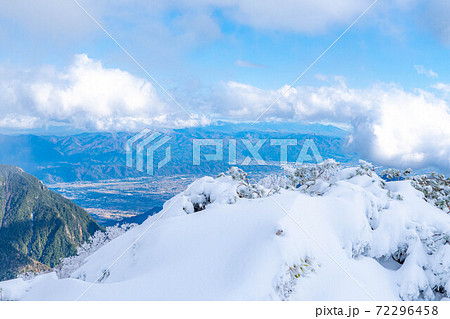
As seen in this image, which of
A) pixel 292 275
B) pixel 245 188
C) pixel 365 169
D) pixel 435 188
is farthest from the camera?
pixel 365 169

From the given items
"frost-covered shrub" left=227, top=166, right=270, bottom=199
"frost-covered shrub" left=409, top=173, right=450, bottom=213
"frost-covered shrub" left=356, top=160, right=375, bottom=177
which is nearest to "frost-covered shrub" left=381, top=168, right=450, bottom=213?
"frost-covered shrub" left=409, top=173, right=450, bottom=213

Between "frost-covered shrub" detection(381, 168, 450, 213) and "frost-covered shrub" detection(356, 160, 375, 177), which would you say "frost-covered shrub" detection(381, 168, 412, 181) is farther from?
"frost-covered shrub" detection(356, 160, 375, 177)

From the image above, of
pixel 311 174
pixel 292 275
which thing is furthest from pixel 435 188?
pixel 292 275

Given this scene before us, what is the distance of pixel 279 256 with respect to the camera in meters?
5.50

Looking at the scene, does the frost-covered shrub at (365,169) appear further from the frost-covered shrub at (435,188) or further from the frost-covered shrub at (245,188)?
the frost-covered shrub at (245,188)

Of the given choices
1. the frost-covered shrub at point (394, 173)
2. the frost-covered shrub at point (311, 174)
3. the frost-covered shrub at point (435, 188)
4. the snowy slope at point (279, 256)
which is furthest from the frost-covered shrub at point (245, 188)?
the frost-covered shrub at point (394, 173)

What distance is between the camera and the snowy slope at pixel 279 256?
5250mm

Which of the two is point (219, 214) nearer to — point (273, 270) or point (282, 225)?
point (282, 225)

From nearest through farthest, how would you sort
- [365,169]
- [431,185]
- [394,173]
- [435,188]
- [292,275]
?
1. [292,275]
2. [435,188]
3. [431,185]
4. [365,169]
5. [394,173]

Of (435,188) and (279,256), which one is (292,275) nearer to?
(279,256)

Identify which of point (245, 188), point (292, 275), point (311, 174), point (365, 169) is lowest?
point (292, 275)

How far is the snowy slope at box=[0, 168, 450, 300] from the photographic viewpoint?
17.2 ft

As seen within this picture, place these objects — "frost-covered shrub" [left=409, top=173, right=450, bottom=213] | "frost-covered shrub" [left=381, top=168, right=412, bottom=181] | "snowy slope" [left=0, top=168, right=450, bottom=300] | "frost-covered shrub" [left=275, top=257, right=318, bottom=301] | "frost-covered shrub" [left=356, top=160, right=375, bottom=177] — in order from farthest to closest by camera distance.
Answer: "frost-covered shrub" [left=381, top=168, right=412, bottom=181]
"frost-covered shrub" [left=356, top=160, right=375, bottom=177]
"frost-covered shrub" [left=409, top=173, right=450, bottom=213]
"snowy slope" [left=0, top=168, right=450, bottom=300]
"frost-covered shrub" [left=275, top=257, right=318, bottom=301]
